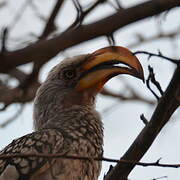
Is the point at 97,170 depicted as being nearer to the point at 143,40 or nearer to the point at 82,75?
the point at 82,75

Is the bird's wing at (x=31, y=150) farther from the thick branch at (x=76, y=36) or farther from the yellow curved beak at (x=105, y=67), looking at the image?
the thick branch at (x=76, y=36)

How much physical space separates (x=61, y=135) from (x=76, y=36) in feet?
4.70

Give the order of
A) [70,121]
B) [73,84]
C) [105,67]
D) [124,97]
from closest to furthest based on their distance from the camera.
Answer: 1. [105,67]
2. [70,121]
3. [73,84]
4. [124,97]

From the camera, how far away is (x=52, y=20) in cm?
454

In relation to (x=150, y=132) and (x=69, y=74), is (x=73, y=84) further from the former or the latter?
(x=150, y=132)

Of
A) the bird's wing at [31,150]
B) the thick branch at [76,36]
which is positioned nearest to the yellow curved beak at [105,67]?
the bird's wing at [31,150]

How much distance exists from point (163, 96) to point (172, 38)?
5.59 meters

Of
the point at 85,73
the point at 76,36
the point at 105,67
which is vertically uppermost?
the point at 85,73

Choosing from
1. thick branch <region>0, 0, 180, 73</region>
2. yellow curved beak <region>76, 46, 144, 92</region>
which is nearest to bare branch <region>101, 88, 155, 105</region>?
yellow curved beak <region>76, 46, 144, 92</region>

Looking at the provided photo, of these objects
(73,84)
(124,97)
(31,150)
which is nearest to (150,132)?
(31,150)

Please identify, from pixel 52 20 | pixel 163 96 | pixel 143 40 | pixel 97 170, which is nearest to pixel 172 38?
pixel 143 40

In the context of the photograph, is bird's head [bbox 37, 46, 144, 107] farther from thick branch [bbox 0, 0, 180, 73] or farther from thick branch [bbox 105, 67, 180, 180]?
thick branch [bbox 0, 0, 180, 73]

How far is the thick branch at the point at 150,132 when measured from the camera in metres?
2.91

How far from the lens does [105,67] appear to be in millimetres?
4133
